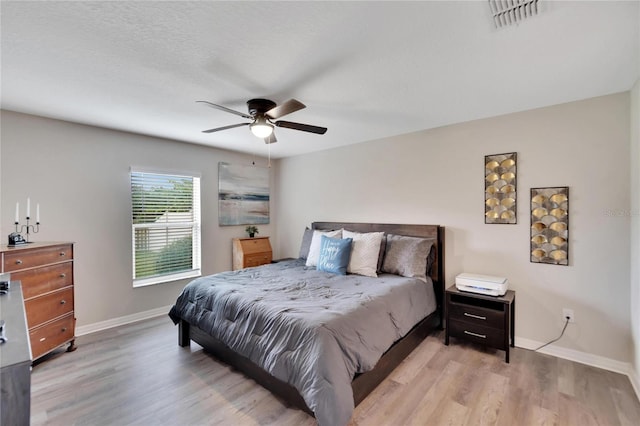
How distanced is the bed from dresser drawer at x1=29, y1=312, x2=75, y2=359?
1014mm

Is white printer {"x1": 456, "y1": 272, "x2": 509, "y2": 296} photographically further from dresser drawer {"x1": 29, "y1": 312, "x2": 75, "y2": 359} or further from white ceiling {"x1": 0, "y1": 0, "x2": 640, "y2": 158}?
dresser drawer {"x1": 29, "y1": 312, "x2": 75, "y2": 359}

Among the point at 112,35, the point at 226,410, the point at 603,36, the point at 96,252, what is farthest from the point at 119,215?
the point at 603,36

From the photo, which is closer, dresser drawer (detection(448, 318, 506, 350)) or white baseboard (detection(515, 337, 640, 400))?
white baseboard (detection(515, 337, 640, 400))

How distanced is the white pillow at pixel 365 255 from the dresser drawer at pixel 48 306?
9.31 ft

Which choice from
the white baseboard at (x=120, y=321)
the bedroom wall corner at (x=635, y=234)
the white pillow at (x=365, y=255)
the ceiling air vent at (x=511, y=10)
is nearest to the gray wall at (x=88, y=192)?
the white baseboard at (x=120, y=321)

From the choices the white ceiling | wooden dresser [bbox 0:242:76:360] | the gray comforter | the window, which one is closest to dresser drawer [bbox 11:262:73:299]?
wooden dresser [bbox 0:242:76:360]

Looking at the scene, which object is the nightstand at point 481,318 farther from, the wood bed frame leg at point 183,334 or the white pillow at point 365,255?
the wood bed frame leg at point 183,334

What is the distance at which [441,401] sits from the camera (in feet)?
6.56

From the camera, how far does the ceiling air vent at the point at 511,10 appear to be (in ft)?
4.49

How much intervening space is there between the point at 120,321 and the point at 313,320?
2936 mm

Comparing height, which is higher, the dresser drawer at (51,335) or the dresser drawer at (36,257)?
the dresser drawer at (36,257)

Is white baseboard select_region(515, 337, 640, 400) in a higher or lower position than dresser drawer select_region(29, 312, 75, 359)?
lower

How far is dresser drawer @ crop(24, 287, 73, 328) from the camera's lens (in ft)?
7.89

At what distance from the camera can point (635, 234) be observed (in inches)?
86.3
